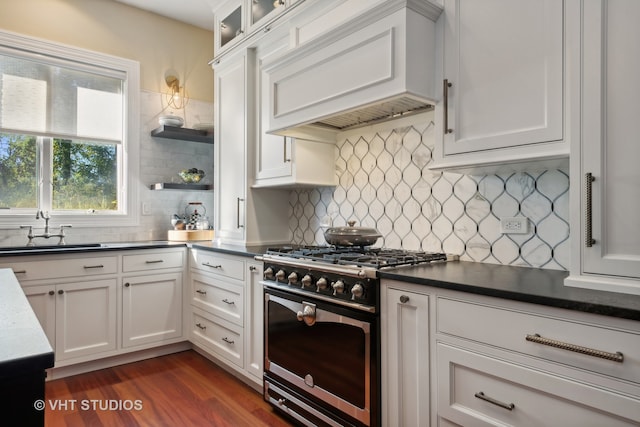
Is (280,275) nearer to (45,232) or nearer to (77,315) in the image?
(77,315)

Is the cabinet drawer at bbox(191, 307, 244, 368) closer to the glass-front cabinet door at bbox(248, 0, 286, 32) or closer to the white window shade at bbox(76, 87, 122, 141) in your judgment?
the white window shade at bbox(76, 87, 122, 141)

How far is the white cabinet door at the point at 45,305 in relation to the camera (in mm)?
2680

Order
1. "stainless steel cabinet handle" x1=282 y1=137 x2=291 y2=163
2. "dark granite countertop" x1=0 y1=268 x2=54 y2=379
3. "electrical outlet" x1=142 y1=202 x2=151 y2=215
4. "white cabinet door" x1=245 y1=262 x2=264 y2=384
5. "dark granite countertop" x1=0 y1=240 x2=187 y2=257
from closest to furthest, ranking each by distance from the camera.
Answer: "dark granite countertop" x1=0 y1=268 x2=54 y2=379
"white cabinet door" x1=245 y1=262 x2=264 y2=384
"dark granite countertop" x1=0 y1=240 x2=187 y2=257
"stainless steel cabinet handle" x1=282 y1=137 x2=291 y2=163
"electrical outlet" x1=142 y1=202 x2=151 y2=215

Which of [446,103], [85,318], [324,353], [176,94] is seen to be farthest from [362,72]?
[176,94]

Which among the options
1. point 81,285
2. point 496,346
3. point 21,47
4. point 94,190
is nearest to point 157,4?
point 21,47

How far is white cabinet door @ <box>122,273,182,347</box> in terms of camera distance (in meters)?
3.04

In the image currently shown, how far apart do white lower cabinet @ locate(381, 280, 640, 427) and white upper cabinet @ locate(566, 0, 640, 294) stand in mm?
232

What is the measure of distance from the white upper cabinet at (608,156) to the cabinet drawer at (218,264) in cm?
192

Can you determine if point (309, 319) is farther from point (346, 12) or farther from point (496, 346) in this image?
point (346, 12)

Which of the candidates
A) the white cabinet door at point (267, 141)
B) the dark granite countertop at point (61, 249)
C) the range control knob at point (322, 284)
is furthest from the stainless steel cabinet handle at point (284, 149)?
the dark granite countertop at point (61, 249)

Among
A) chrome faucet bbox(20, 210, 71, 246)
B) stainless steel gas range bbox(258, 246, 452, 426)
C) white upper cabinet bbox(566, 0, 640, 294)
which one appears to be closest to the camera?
white upper cabinet bbox(566, 0, 640, 294)

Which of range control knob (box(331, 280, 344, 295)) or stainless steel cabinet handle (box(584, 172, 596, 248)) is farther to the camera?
range control knob (box(331, 280, 344, 295))

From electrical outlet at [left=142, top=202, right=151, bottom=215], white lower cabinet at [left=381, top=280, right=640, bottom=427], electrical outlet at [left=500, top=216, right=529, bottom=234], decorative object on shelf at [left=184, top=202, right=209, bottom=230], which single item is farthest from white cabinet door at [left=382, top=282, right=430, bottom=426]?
electrical outlet at [left=142, top=202, right=151, bottom=215]

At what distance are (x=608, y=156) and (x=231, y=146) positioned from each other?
2.56 metres
